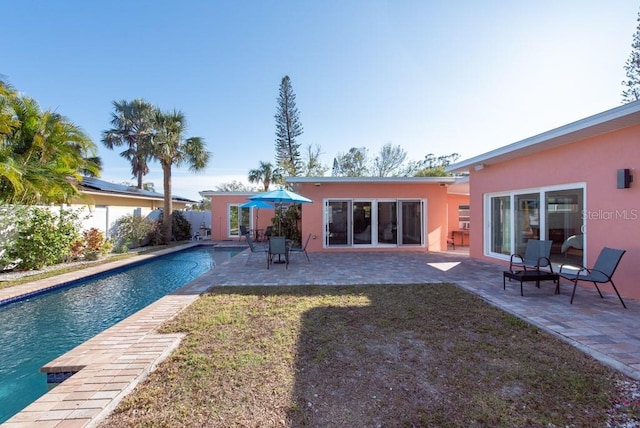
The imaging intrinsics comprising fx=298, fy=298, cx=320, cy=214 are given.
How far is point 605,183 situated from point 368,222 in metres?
7.40

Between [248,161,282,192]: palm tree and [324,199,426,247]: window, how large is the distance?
54.4 ft

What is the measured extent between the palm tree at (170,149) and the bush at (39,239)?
5.82 meters

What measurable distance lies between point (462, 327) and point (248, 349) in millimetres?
2907

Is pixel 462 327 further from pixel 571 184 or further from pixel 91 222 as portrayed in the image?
pixel 91 222

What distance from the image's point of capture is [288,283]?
673cm

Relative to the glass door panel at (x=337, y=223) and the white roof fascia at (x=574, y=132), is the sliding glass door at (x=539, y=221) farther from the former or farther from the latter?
the glass door panel at (x=337, y=223)

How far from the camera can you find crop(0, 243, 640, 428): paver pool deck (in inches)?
98.3

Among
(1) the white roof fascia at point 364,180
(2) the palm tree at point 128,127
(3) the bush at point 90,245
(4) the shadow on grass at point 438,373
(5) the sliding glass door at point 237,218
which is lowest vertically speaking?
(4) the shadow on grass at point 438,373

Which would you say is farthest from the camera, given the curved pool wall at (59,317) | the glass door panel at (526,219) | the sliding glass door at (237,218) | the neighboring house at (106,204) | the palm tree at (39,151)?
the sliding glass door at (237,218)

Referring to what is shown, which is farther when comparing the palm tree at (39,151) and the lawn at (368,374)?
the palm tree at (39,151)

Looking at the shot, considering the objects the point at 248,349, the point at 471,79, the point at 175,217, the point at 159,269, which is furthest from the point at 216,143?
the point at 248,349

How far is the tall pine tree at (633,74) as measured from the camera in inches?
579

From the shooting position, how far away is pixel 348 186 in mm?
12023

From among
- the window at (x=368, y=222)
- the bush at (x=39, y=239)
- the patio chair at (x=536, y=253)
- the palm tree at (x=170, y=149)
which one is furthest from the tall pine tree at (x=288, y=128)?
the patio chair at (x=536, y=253)
